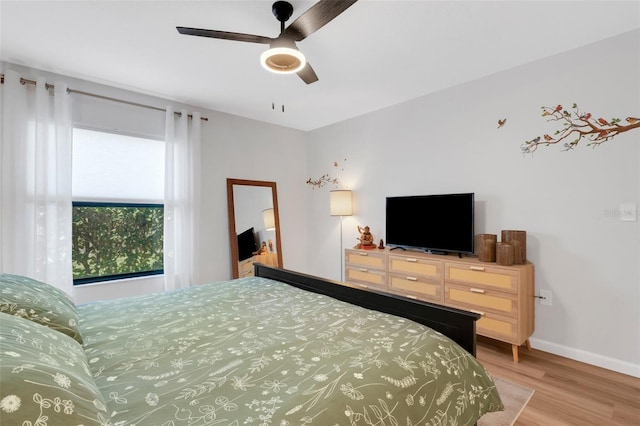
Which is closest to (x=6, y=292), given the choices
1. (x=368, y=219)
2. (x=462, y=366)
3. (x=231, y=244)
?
(x=462, y=366)

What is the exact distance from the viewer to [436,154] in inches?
133

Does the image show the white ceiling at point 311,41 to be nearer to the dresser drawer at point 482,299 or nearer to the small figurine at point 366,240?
the small figurine at point 366,240

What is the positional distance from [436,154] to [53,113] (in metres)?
3.85

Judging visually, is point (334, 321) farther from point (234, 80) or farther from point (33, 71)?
point (33, 71)

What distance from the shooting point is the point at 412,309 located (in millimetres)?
1627

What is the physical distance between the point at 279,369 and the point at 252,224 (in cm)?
329

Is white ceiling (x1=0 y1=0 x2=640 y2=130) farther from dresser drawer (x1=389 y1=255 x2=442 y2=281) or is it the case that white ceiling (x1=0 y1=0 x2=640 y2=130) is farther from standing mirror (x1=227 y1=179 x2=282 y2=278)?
dresser drawer (x1=389 y1=255 x2=442 y2=281)

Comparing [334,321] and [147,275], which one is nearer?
[334,321]

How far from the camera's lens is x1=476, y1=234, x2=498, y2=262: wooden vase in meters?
2.67

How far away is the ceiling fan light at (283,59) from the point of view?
1.88 meters

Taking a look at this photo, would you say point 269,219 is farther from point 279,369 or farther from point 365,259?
point 279,369

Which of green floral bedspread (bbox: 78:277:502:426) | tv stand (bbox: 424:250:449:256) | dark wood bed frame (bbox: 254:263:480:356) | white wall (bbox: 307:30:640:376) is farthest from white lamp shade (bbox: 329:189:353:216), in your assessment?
green floral bedspread (bbox: 78:277:502:426)

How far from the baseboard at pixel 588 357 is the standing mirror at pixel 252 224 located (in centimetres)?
314

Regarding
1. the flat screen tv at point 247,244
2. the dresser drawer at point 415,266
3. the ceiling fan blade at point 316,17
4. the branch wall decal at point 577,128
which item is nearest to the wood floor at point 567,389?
the dresser drawer at point 415,266
